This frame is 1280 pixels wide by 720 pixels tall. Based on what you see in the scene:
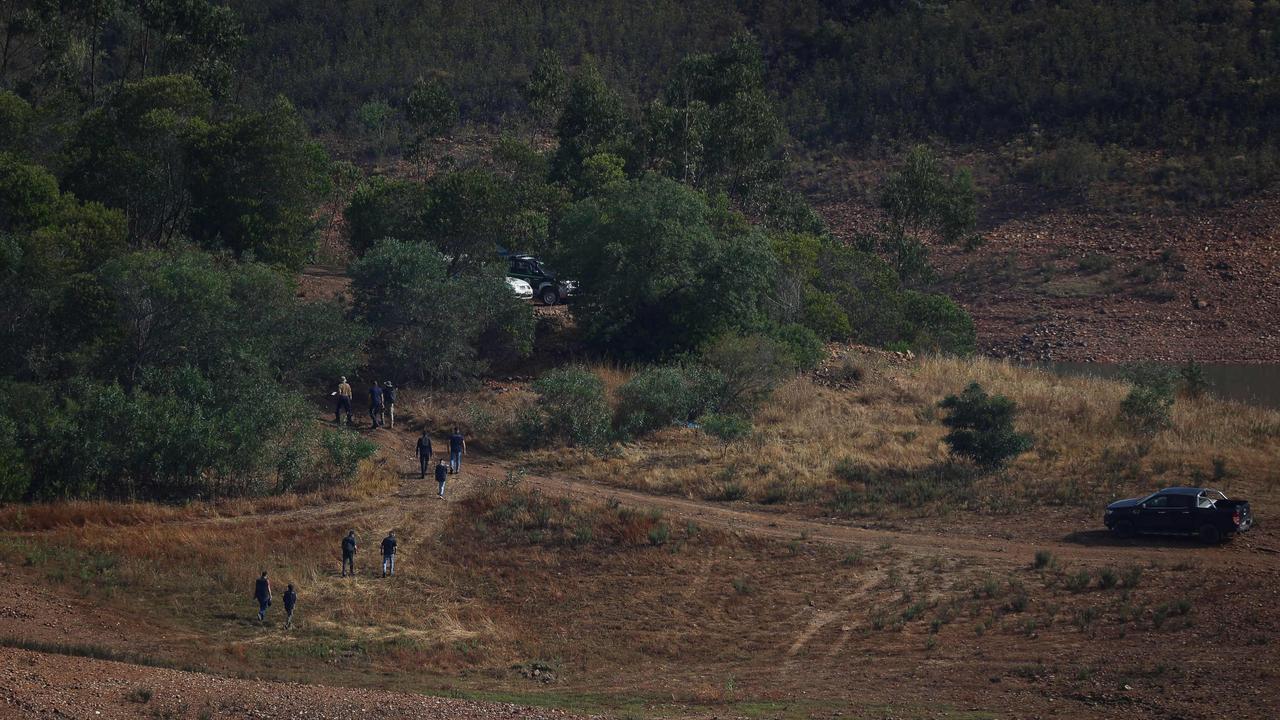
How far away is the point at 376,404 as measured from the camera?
4047 centimetres

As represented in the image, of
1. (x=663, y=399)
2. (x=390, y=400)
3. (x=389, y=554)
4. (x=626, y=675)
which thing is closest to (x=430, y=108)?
(x=390, y=400)

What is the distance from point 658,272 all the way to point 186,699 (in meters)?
29.1

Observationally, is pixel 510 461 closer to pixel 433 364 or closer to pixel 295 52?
pixel 433 364

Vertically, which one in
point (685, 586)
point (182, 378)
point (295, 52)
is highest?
point (295, 52)

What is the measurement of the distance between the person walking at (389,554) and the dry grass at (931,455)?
803 centimetres

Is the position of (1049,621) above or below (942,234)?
below

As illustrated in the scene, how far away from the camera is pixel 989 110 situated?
87500 mm

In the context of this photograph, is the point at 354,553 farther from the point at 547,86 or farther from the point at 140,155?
the point at 547,86

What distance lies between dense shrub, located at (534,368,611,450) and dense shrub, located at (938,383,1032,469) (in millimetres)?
10184

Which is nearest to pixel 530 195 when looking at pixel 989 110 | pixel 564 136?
pixel 564 136

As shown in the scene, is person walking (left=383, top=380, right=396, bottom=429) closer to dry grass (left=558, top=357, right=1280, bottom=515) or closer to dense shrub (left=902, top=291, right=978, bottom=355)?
dry grass (left=558, top=357, right=1280, bottom=515)

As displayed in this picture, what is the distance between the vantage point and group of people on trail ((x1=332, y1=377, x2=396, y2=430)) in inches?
1583

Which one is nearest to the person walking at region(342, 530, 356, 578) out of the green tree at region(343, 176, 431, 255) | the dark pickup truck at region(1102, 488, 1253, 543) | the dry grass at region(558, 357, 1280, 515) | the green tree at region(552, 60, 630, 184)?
the dry grass at region(558, 357, 1280, 515)

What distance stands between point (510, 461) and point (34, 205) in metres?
18.3
